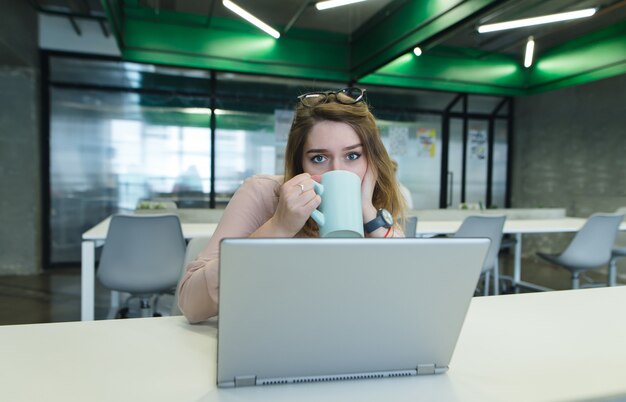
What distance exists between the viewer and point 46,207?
4.98m

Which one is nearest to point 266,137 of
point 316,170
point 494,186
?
point 494,186

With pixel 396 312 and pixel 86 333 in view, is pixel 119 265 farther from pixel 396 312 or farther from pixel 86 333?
pixel 396 312

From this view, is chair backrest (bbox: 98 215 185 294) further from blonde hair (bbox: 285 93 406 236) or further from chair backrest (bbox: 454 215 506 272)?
chair backrest (bbox: 454 215 506 272)

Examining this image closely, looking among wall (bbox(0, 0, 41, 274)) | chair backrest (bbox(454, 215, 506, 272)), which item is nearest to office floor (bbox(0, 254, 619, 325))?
wall (bbox(0, 0, 41, 274))

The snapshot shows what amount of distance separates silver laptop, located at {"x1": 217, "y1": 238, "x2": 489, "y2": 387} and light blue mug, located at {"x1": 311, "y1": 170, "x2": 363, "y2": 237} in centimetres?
22

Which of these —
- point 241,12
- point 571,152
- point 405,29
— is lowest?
point 571,152

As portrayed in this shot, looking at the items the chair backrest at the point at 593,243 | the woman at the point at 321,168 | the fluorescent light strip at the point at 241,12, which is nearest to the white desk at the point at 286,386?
the woman at the point at 321,168

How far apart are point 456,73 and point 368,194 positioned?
5280mm

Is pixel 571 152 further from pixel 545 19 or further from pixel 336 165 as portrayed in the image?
pixel 336 165

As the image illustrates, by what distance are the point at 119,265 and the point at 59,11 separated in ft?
12.6

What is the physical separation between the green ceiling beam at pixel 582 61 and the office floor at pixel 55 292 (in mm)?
2333

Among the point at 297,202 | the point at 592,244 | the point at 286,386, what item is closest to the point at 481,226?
the point at 592,244

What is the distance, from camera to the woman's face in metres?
0.98

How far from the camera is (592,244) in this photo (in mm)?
3184
